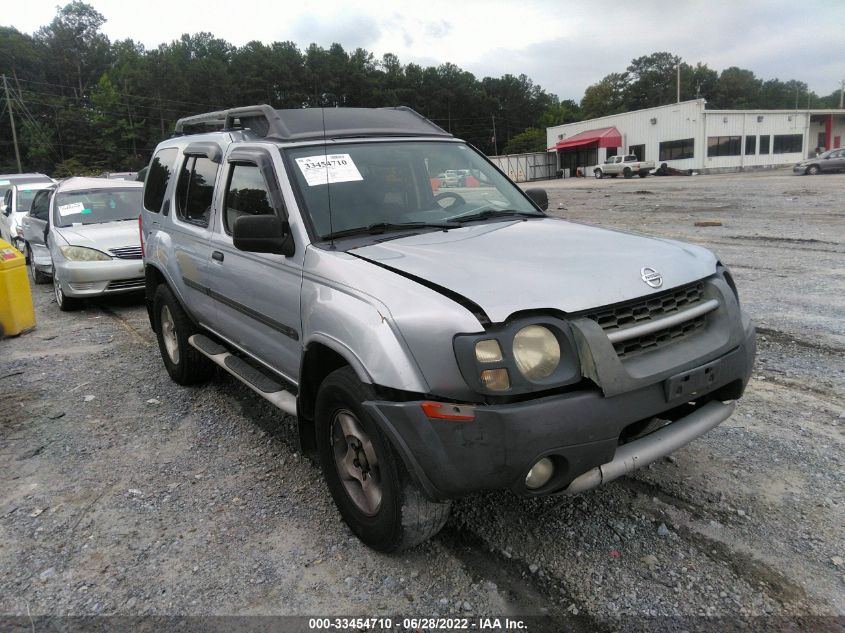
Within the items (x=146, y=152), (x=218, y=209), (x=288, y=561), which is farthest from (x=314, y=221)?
(x=146, y=152)

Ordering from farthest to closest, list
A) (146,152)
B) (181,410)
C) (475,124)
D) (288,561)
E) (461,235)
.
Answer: (475,124) < (146,152) < (181,410) < (461,235) < (288,561)

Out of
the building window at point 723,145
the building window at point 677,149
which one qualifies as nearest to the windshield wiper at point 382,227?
the building window at point 677,149

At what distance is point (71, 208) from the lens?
32.1ft

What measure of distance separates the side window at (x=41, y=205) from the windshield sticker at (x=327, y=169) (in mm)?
10034

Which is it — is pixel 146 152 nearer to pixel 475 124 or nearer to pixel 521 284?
pixel 475 124

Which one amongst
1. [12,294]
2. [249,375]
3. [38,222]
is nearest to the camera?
[249,375]

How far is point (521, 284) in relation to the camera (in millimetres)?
2604

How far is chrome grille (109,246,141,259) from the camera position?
8.76m

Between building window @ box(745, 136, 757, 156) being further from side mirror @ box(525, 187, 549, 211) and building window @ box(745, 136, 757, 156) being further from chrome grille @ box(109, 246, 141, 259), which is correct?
side mirror @ box(525, 187, 549, 211)

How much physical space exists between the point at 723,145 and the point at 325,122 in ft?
164

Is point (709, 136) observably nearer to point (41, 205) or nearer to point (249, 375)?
point (41, 205)

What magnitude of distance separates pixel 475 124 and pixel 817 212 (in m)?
88.7

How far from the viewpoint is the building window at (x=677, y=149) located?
46.5 m

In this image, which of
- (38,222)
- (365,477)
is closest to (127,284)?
(38,222)
